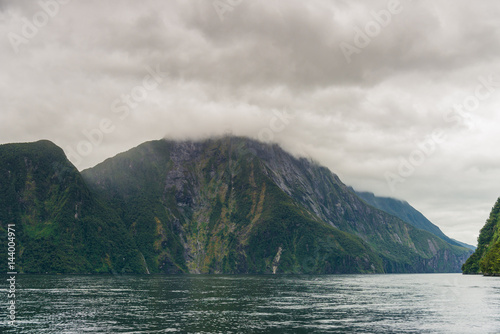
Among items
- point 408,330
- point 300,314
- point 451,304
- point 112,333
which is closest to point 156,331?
point 112,333

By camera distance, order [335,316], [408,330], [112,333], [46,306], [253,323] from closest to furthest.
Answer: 1. [112,333]
2. [408,330]
3. [253,323]
4. [335,316]
5. [46,306]

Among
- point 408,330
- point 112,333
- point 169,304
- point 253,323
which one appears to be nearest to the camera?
point 112,333

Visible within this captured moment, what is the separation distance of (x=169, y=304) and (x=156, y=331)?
164 feet

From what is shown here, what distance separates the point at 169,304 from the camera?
130 meters

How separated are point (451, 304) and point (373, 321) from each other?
5311 centimetres

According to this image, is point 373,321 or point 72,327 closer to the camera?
point 72,327

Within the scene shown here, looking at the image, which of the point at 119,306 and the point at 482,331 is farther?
the point at 119,306

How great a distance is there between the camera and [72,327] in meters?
87.4

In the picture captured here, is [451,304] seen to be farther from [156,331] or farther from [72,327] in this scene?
[72,327]

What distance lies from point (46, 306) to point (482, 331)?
10757 cm

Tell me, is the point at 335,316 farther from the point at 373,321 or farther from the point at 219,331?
the point at 219,331

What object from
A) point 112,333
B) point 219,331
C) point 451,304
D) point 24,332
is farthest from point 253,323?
point 451,304

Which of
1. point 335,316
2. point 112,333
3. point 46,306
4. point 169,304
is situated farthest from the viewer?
point 169,304

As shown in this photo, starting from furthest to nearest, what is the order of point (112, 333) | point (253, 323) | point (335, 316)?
point (335, 316)
point (253, 323)
point (112, 333)
